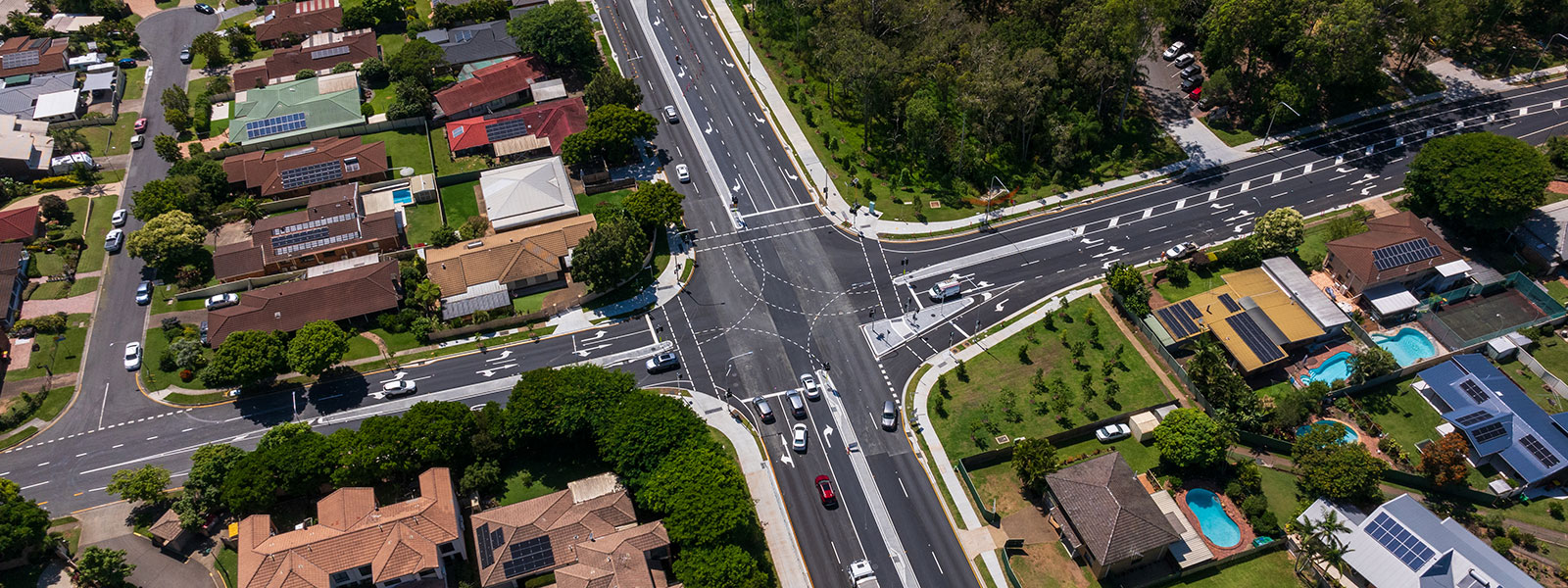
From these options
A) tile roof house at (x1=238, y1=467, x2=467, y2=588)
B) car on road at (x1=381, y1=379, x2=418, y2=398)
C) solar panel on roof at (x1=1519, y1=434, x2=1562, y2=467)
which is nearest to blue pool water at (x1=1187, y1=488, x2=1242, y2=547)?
solar panel on roof at (x1=1519, y1=434, x2=1562, y2=467)

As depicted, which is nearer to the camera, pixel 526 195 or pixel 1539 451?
pixel 1539 451

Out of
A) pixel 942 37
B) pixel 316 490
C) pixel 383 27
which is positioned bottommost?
pixel 316 490

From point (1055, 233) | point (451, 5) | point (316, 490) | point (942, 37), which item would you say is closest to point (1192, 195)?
point (1055, 233)

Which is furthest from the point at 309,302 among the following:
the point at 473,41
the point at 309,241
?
the point at 473,41

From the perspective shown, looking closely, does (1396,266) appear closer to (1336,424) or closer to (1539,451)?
(1336,424)

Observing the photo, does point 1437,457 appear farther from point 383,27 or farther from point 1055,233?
point 383,27

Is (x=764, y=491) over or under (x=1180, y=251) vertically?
under

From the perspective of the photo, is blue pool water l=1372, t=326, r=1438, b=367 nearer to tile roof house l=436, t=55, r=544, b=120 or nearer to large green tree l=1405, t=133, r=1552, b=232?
large green tree l=1405, t=133, r=1552, b=232
